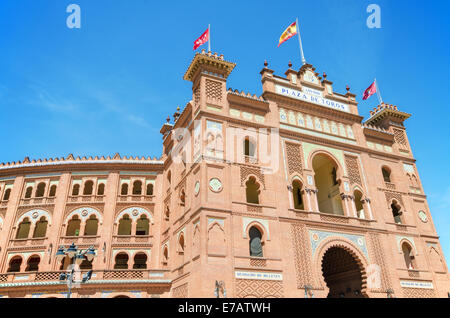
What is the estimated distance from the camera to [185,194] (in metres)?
21.5

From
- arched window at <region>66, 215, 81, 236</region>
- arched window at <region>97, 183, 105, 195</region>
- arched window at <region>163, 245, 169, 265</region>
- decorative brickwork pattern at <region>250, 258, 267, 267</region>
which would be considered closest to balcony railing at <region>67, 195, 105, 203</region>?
arched window at <region>97, 183, 105, 195</region>

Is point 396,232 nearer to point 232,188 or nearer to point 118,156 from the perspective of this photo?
point 232,188

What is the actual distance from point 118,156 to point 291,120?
1275cm

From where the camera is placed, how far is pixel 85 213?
25016 mm

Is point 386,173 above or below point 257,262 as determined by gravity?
above

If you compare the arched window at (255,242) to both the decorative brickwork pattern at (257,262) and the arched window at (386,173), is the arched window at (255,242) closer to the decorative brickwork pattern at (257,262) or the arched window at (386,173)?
the decorative brickwork pattern at (257,262)

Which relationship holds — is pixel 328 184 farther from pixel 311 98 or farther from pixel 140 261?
pixel 140 261

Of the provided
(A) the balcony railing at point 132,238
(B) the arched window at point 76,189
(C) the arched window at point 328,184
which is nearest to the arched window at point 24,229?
(B) the arched window at point 76,189

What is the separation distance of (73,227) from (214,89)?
13.8 metres

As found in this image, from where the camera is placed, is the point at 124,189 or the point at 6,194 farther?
the point at 124,189

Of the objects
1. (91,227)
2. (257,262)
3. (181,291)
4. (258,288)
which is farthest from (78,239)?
(258,288)

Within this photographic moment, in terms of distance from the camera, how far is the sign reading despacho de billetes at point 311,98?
79.6 ft
